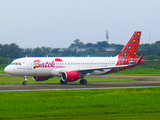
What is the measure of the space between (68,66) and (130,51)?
36.2ft

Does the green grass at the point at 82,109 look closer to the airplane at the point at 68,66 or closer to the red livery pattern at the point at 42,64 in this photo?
the airplane at the point at 68,66

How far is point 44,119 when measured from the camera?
1650 cm

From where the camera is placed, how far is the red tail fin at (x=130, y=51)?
2026 inches

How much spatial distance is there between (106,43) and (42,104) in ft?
471

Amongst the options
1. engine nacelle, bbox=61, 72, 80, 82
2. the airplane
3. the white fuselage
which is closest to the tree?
the airplane

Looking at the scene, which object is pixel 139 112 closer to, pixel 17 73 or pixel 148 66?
pixel 17 73

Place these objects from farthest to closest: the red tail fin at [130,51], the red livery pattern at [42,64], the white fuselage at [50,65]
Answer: the red tail fin at [130,51], the red livery pattern at [42,64], the white fuselage at [50,65]

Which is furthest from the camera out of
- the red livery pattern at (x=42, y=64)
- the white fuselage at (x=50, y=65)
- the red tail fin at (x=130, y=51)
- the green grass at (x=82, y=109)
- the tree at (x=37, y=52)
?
the tree at (x=37, y=52)

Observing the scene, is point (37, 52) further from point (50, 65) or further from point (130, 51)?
point (50, 65)

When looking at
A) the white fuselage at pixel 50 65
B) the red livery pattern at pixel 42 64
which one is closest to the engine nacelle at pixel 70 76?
the white fuselage at pixel 50 65

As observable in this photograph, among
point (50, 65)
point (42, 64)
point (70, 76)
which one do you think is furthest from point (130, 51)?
point (42, 64)

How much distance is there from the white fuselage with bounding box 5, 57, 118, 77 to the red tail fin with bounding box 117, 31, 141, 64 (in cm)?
222

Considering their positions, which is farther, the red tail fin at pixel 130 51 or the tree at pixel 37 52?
the tree at pixel 37 52

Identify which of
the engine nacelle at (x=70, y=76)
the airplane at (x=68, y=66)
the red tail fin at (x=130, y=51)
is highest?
the red tail fin at (x=130, y=51)
